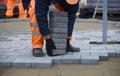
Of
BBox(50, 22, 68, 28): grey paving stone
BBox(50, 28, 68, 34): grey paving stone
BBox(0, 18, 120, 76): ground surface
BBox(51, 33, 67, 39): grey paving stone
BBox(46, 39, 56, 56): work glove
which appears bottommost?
BBox(0, 18, 120, 76): ground surface

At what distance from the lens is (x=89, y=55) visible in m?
5.78

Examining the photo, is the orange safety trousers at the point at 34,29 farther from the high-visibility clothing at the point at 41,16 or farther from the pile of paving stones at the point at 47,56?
the pile of paving stones at the point at 47,56

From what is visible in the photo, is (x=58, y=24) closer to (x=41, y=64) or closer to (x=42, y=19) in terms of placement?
(x=42, y=19)

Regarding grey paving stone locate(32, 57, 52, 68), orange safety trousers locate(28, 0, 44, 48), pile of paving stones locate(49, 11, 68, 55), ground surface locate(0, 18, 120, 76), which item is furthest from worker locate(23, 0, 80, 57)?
ground surface locate(0, 18, 120, 76)

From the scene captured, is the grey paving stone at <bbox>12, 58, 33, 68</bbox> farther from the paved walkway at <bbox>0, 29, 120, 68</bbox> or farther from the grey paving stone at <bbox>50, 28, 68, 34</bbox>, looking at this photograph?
the grey paving stone at <bbox>50, 28, 68, 34</bbox>

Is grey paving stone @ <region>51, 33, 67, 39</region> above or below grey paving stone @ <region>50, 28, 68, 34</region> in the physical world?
below

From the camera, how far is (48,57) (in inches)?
224

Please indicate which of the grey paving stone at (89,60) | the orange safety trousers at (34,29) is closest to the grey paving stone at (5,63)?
the orange safety trousers at (34,29)

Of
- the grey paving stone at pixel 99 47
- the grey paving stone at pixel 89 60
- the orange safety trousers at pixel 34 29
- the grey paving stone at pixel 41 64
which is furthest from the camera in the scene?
the grey paving stone at pixel 99 47

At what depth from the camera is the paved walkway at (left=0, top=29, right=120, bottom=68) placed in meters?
5.42

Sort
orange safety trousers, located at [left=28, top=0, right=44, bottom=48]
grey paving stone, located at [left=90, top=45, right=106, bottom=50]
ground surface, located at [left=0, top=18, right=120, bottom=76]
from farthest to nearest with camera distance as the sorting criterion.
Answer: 1. grey paving stone, located at [left=90, top=45, right=106, bottom=50]
2. orange safety trousers, located at [left=28, top=0, right=44, bottom=48]
3. ground surface, located at [left=0, top=18, right=120, bottom=76]

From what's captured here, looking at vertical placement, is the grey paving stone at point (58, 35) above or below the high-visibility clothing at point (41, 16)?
below

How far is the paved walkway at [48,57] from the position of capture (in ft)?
17.8

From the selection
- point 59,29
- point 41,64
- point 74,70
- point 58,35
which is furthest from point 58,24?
point 74,70
